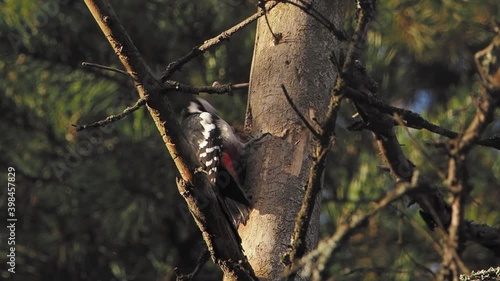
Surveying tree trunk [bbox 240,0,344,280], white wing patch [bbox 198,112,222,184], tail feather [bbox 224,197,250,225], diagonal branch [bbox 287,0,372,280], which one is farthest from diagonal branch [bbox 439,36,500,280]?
white wing patch [bbox 198,112,222,184]

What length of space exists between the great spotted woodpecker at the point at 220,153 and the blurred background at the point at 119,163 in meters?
0.85

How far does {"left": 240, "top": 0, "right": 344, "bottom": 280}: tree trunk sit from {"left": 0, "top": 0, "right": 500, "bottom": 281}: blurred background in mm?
2039

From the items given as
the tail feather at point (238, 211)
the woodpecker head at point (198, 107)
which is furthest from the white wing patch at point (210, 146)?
the tail feather at point (238, 211)

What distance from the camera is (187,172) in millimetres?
2180

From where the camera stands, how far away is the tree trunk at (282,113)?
94.4 inches

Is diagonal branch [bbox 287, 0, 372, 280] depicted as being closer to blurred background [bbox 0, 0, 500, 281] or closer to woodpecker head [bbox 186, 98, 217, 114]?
woodpecker head [bbox 186, 98, 217, 114]

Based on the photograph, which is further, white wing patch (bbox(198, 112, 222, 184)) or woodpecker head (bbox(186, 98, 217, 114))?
woodpecker head (bbox(186, 98, 217, 114))

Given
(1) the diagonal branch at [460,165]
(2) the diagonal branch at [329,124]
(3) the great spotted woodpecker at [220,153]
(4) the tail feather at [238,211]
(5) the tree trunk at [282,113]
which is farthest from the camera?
(3) the great spotted woodpecker at [220,153]

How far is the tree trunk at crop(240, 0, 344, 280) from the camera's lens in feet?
7.87

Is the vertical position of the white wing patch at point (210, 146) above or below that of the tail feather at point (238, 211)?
above

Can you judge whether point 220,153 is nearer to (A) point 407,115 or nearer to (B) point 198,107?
(B) point 198,107

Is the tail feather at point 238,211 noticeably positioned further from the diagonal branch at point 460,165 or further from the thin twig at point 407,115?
the diagonal branch at point 460,165

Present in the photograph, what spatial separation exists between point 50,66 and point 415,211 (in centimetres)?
222

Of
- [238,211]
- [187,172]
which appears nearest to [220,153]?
[238,211]
